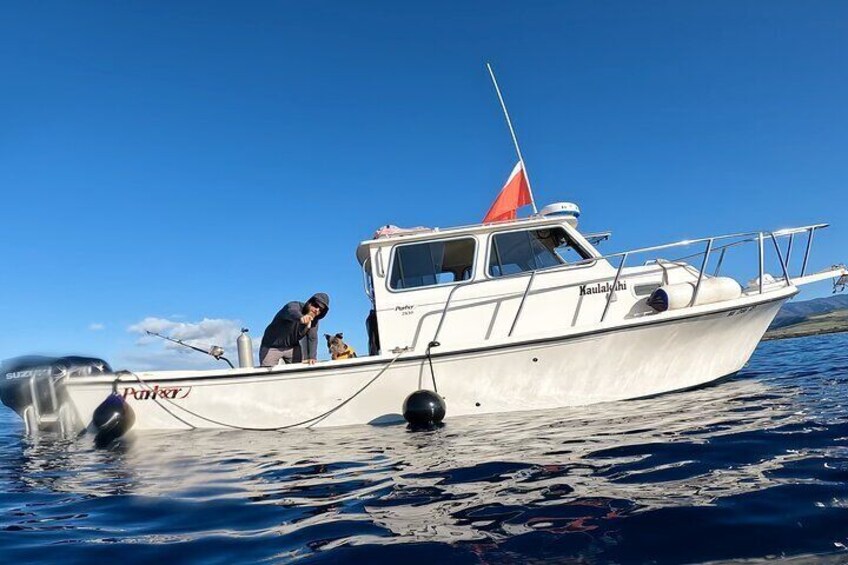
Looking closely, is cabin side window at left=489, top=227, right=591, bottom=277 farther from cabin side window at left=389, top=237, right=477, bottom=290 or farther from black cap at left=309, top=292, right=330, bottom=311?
black cap at left=309, top=292, right=330, bottom=311

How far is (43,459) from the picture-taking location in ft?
19.0

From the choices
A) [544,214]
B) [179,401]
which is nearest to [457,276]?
[544,214]

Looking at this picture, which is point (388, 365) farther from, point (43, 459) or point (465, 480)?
point (43, 459)

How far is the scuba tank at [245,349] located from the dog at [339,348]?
114cm

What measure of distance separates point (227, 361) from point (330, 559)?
5.72 m

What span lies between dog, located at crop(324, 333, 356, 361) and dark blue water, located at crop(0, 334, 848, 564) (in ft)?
5.95

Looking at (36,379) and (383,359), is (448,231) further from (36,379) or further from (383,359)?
(36,379)

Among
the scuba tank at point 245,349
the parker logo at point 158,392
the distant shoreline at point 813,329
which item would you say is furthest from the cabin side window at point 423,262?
the distant shoreline at point 813,329

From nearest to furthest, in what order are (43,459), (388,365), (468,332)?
(43,459), (388,365), (468,332)

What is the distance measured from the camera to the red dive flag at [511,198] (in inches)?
344

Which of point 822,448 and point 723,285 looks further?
point 723,285

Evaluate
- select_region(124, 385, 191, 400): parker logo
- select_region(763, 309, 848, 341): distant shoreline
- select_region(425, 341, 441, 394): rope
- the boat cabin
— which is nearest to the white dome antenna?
the boat cabin

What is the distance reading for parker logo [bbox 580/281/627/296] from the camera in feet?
23.9

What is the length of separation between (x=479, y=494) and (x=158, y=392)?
5.21 metres
